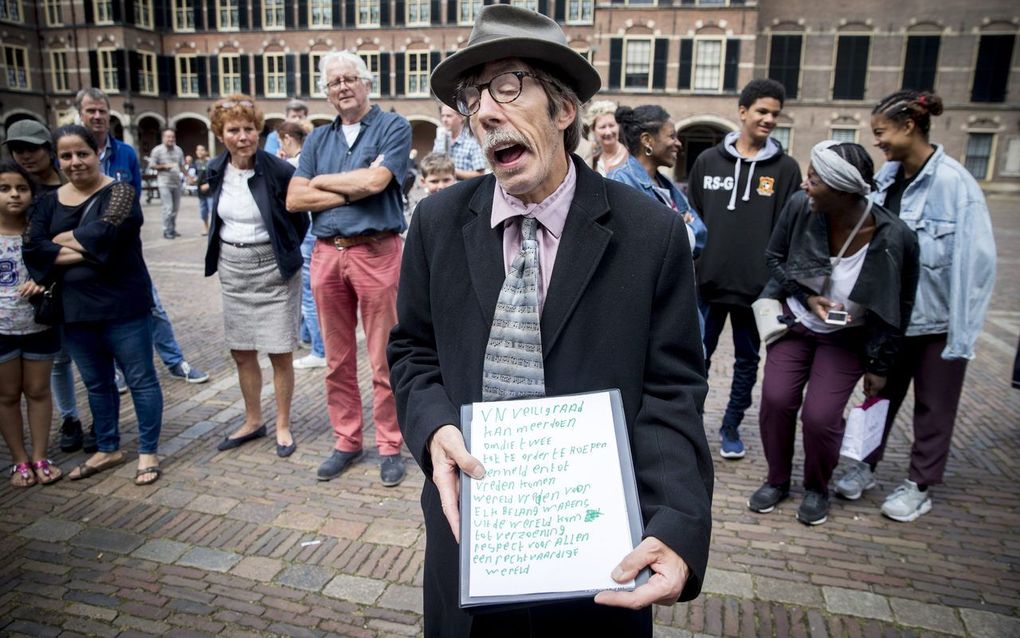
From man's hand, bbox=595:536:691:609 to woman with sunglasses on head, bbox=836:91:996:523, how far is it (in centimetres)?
279

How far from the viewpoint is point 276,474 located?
4.04 meters

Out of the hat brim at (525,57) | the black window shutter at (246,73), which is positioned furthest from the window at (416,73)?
the hat brim at (525,57)

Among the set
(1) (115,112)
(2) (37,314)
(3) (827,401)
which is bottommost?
(3) (827,401)

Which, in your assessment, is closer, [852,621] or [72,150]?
[852,621]

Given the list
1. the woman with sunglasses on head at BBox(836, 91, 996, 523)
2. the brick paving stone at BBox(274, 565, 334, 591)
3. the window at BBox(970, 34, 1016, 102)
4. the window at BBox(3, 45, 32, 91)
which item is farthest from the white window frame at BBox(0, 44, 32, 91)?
the window at BBox(970, 34, 1016, 102)

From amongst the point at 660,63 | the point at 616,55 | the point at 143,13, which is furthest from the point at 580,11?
the point at 143,13

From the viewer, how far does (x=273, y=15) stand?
34812 mm

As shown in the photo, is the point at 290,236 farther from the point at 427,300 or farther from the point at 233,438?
the point at 427,300

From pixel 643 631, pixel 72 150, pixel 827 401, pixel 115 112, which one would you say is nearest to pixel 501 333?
pixel 643 631

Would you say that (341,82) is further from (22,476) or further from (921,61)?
(921,61)

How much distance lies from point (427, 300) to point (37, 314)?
3.12 meters

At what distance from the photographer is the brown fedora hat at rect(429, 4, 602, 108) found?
1.48 m

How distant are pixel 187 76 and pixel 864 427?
41.2 m

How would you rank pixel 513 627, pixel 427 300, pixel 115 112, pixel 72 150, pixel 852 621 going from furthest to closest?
pixel 115 112 < pixel 72 150 < pixel 852 621 < pixel 427 300 < pixel 513 627
